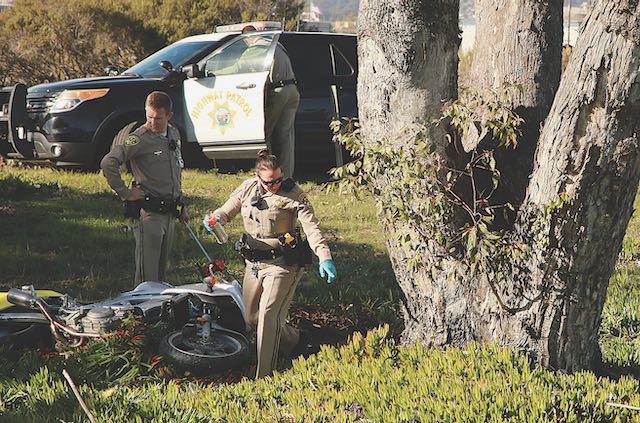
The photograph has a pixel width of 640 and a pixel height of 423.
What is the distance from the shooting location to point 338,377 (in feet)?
15.7

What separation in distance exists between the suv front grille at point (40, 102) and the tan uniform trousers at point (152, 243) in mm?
5023

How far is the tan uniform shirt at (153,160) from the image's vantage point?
21.9 feet

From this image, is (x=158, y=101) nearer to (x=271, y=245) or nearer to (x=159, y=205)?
(x=159, y=205)

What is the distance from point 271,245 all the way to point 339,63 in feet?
23.6

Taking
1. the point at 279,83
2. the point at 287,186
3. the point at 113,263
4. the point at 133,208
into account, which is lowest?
the point at 113,263

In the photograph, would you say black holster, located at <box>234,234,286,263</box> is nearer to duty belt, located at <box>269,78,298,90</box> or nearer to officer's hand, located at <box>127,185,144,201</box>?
officer's hand, located at <box>127,185,144,201</box>

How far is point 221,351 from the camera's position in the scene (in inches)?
223

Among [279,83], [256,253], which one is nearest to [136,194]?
[256,253]

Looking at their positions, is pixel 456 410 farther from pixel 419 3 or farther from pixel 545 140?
pixel 419 3

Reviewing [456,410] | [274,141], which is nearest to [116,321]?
[456,410]

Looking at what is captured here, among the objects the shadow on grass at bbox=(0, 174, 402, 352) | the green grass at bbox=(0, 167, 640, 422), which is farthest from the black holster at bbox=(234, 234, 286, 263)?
the shadow on grass at bbox=(0, 174, 402, 352)

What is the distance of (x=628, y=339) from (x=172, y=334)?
2977 millimetres

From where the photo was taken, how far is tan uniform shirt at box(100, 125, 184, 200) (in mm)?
6672

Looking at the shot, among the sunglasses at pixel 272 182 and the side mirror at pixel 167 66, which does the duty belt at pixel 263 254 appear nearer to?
the sunglasses at pixel 272 182
